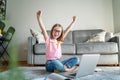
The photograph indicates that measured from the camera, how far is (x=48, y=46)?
9.76ft

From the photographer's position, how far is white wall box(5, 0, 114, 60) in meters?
5.18

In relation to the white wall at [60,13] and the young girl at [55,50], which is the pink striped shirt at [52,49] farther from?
the white wall at [60,13]

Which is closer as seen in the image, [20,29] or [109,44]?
[109,44]

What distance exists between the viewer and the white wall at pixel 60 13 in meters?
5.18

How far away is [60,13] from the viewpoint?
17.4ft

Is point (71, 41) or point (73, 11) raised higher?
point (73, 11)

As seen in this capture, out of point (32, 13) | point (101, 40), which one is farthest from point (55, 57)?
point (32, 13)

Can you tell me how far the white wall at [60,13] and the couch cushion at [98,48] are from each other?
1.08 meters

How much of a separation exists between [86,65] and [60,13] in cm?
299

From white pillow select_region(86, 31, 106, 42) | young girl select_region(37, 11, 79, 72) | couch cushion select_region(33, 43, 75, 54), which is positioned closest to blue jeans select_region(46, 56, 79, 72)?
young girl select_region(37, 11, 79, 72)

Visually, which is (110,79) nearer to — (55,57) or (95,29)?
(55,57)

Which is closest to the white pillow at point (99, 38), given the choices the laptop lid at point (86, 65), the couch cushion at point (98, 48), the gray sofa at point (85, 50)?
the gray sofa at point (85, 50)

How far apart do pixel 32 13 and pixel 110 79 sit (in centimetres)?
339

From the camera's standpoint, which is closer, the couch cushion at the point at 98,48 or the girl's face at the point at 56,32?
the girl's face at the point at 56,32
